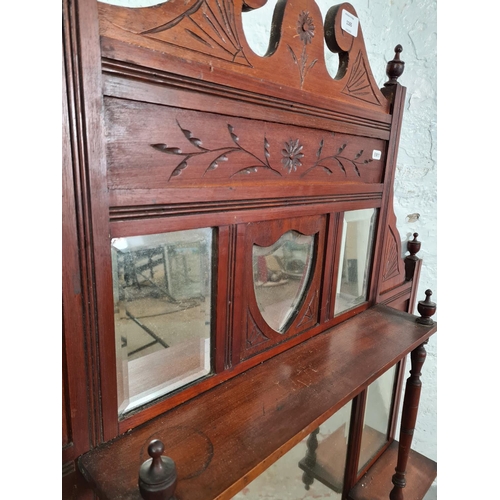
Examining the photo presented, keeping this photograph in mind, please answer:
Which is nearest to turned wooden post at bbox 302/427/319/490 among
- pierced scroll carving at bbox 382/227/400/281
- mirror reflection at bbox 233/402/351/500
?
mirror reflection at bbox 233/402/351/500

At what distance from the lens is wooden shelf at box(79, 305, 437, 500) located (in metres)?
0.50

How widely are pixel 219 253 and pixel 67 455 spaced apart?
15.8 inches

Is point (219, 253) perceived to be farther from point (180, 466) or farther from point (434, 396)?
point (434, 396)

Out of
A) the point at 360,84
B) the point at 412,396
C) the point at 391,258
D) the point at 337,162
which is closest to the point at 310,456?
the point at 412,396

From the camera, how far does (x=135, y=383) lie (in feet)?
2.02

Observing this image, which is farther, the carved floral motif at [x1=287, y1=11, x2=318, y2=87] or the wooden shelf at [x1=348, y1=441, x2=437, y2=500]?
the wooden shelf at [x1=348, y1=441, x2=437, y2=500]

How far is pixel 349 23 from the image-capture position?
2.70 feet

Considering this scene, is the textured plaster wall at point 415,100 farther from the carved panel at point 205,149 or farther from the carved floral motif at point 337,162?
the carved panel at point 205,149

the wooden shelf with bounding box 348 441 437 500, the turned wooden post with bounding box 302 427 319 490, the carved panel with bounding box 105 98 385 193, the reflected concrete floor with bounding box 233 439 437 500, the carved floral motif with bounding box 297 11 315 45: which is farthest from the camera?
the wooden shelf with bounding box 348 441 437 500

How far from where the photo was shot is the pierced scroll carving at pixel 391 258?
115cm

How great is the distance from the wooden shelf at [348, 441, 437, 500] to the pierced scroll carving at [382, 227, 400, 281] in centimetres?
65

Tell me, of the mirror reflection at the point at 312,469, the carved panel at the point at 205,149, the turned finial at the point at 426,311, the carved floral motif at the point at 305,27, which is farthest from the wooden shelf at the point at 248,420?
the carved floral motif at the point at 305,27

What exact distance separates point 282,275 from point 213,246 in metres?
0.24

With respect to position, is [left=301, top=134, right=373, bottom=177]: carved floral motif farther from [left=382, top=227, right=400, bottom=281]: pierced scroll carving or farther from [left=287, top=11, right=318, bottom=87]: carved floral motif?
[left=382, top=227, right=400, bottom=281]: pierced scroll carving
